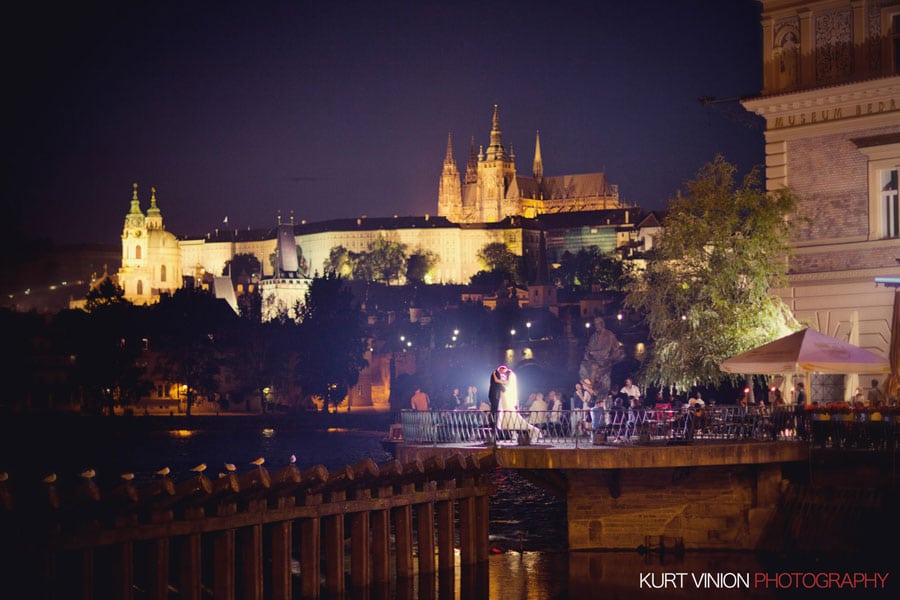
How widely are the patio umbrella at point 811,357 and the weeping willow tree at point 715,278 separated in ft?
21.8

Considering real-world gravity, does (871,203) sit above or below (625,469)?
above

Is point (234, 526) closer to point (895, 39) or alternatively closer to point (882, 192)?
point (882, 192)

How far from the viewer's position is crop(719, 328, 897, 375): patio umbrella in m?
32.0

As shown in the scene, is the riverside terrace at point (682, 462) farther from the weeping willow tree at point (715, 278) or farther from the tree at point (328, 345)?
the tree at point (328, 345)

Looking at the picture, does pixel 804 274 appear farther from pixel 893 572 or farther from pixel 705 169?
pixel 893 572

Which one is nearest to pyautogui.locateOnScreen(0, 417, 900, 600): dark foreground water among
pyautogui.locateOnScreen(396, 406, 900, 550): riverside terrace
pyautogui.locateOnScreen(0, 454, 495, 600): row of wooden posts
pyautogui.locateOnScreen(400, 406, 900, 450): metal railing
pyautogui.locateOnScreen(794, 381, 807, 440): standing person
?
pyautogui.locateOnScreen(396, 406, 900, 550): riverside terrace

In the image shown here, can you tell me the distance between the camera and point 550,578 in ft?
108

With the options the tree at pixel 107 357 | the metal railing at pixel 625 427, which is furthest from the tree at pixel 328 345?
the metal railing at pixel 625 427

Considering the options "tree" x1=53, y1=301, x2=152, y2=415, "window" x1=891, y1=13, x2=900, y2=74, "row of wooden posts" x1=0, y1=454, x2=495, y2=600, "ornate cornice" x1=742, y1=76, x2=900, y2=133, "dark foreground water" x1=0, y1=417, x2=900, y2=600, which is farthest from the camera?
"tree" x1=53, y1=301, x2=152, y2=415

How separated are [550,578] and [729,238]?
13016mm

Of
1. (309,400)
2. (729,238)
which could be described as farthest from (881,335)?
(309,400)

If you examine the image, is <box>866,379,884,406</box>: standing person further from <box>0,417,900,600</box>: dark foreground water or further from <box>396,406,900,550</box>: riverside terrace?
<box>0,417,900,600</box>: dark foreground water

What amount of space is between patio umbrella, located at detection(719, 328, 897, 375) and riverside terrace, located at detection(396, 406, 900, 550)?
110 cm

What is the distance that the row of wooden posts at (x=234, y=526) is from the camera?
73.4 feet
